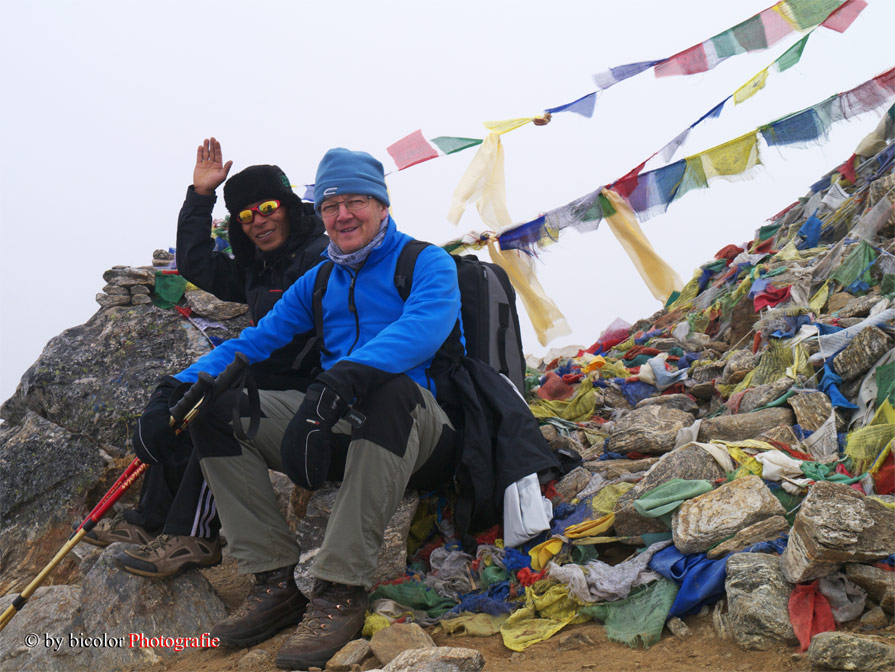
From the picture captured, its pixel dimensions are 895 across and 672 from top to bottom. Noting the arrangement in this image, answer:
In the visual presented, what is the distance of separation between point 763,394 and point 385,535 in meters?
2.55

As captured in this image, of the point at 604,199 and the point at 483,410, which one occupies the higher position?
the point at 604,199

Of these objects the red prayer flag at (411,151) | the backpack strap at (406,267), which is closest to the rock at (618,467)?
the backpack strap at (406,267)

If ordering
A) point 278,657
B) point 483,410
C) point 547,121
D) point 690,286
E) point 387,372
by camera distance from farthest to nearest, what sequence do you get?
point 690,286 < point 547,121 < point 483,410 < point 387,372 < point 278,657

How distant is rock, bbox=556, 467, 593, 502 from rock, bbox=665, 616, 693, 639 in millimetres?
1158

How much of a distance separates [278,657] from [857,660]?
2.21 metres

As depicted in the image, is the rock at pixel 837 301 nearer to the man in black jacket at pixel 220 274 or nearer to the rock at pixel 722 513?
the rock at pixel 722 513

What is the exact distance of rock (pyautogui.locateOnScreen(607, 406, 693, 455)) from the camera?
14.3 feet

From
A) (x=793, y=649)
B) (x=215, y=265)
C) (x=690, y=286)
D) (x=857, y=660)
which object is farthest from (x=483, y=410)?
(x=690, y=286)

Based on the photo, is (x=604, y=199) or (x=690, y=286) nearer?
(x=604, y=199)

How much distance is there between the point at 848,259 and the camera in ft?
20.2

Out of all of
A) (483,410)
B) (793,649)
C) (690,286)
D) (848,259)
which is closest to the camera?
(793,649)

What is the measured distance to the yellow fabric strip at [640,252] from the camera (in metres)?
7.22

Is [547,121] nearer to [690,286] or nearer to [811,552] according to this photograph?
[690,286]

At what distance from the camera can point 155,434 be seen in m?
3.56
